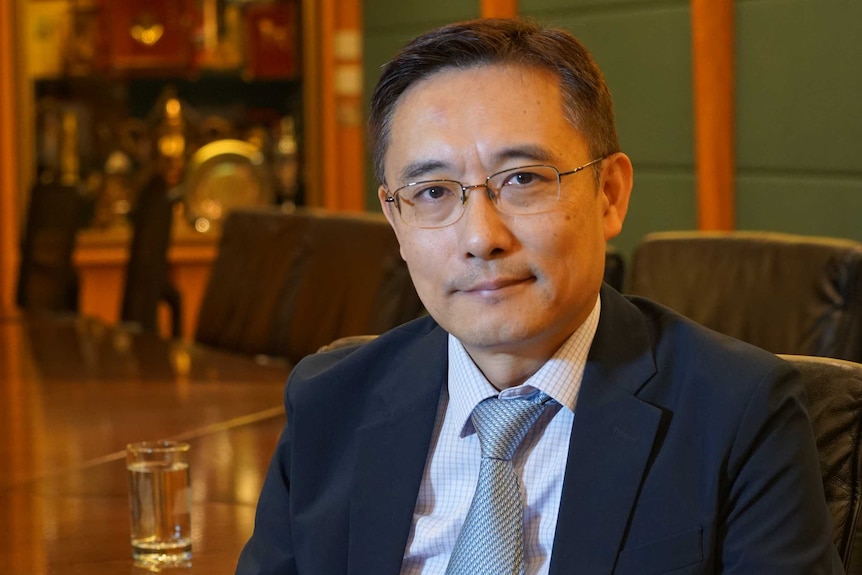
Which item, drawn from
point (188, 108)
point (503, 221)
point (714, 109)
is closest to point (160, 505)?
point (503, 221)

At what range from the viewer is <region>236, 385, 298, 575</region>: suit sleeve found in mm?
1443

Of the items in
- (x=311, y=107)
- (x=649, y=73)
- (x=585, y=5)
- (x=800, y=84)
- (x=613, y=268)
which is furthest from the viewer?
(x=311, y=107)

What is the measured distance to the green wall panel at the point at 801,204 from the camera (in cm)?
354

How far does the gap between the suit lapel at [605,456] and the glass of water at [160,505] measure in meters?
0.61

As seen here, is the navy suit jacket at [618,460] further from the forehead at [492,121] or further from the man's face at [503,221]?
the forehead at [492,121]

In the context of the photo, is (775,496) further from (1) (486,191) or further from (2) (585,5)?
(2) (585,5)

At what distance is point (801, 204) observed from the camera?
12.3 ft

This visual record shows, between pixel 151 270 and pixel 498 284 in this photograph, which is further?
pixel 151 270

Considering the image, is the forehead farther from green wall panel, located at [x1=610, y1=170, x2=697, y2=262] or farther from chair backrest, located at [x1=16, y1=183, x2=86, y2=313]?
chair backrest, located at [x1=16, y1=183, x2=86, y2=313]

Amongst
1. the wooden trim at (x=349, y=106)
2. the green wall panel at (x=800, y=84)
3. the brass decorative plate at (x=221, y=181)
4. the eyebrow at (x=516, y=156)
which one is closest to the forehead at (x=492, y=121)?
the eyebrow at (x=516, y=156)

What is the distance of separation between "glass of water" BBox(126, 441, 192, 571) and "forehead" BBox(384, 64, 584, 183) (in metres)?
0.64

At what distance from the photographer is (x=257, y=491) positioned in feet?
6.59

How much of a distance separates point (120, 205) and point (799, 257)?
426cm

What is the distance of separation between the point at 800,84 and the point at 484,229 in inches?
103
